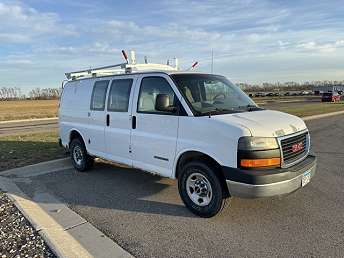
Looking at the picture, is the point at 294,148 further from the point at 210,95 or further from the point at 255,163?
the point at 210,95

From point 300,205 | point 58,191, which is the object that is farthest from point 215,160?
point 58,191

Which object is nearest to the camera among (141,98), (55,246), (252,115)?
(55,246)

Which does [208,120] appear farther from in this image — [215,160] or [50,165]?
[50,165]

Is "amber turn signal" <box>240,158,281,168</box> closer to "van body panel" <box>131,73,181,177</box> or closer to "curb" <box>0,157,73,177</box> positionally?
"van body panel" <box>131,73,181,177</box>

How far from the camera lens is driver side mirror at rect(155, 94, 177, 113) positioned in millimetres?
5270

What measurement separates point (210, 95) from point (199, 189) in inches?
57.7

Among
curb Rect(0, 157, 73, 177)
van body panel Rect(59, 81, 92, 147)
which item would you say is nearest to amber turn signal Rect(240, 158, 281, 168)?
van body panel Rect(59, 81, 92, 147)

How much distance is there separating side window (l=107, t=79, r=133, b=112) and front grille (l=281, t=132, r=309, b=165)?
2791 millimetres

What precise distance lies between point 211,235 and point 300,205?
1754 millimetres

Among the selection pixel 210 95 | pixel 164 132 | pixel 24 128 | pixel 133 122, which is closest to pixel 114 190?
pixel 133 122

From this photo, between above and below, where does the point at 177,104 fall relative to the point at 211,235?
above

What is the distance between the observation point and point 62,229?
183 inches

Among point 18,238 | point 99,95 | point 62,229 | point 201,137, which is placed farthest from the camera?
point 99,95

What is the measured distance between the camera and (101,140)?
7.00m
